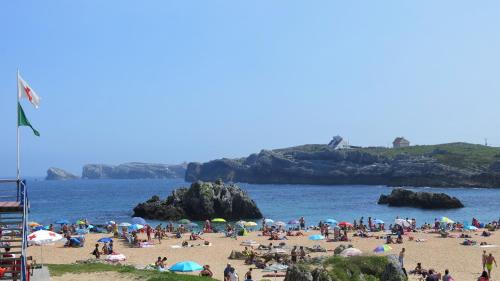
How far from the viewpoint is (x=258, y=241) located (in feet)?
133

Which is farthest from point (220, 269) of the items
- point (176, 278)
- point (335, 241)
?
point (335, 241)

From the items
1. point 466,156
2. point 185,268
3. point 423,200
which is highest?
point 466,156

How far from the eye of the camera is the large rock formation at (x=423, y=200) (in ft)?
267

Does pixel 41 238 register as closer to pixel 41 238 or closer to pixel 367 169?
pixel 41 238

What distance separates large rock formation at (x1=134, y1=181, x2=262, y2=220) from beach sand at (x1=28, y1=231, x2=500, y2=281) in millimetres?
22375

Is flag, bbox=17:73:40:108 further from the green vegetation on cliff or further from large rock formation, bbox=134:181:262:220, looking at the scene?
the green vegetation on cliff

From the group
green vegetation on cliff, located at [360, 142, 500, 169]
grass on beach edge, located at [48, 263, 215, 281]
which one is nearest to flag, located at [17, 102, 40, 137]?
Answer: grass on beach edge, located at [48, 263, 215, 281]

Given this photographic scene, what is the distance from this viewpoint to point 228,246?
3703 centimetres

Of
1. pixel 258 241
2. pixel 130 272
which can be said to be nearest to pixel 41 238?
pixel 130 272

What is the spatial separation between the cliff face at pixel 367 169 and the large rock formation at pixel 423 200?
2178 inches

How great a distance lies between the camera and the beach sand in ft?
91.2

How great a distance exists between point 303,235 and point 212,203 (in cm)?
2309

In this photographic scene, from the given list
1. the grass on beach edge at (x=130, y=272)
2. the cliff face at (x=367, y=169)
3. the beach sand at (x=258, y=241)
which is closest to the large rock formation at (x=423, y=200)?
the beach sand at (x=258, y=241)

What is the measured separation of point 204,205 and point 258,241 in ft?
83.7
